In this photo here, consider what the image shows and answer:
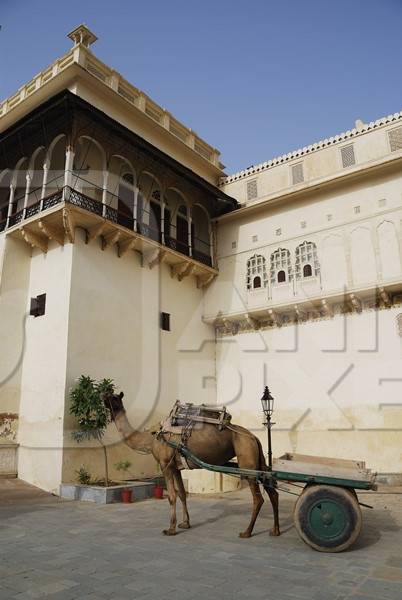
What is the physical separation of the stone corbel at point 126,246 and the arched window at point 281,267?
5.42 metres

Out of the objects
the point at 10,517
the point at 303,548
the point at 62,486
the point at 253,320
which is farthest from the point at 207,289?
the point at 303,548

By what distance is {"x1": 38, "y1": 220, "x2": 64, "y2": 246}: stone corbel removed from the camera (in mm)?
13141

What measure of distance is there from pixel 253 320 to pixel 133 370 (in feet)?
17.1

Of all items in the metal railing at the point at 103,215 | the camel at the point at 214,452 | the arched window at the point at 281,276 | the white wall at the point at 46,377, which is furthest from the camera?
the arched window at the point at 281,276

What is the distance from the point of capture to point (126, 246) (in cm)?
1476

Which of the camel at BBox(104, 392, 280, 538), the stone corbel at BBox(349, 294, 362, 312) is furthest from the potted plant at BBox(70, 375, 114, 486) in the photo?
the stone corbel at BBox(349, 294, 362, 312)

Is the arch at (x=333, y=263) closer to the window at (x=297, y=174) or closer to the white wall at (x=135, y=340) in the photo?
the window at (x=297, y=174)

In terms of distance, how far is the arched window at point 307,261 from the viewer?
15.6 meters

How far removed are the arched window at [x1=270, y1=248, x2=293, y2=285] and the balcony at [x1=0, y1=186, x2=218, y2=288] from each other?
3268 millimetres

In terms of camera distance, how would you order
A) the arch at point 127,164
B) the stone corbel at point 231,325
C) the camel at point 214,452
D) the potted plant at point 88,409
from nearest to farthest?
the camel at point 214,452
the potted plant at point 88,409
the arch at point 127,164
the stone corbel at point 231,325

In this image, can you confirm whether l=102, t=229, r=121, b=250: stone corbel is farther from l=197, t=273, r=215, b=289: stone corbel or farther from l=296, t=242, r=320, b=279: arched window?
l=296, t=242, r=320, b=279: arched window

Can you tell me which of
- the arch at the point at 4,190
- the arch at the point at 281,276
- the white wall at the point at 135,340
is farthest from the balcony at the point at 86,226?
the arch at the point at 281,276

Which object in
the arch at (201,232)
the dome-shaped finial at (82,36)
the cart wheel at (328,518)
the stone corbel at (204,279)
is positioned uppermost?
the dome-shaped finial at (82,36)

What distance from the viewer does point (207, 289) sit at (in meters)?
18.4
